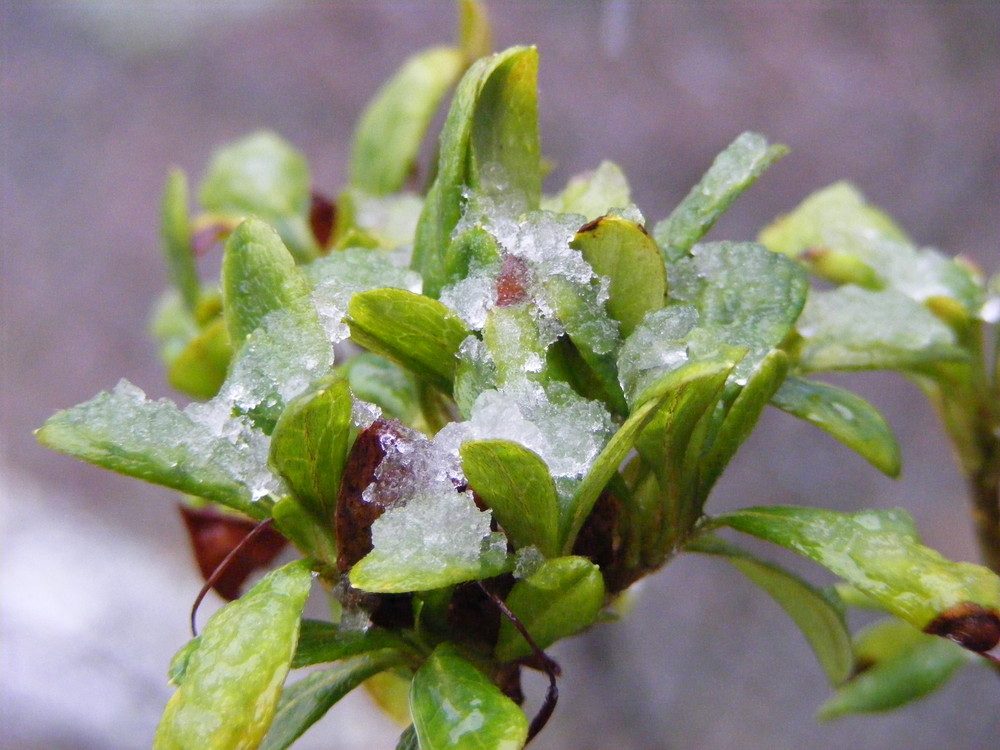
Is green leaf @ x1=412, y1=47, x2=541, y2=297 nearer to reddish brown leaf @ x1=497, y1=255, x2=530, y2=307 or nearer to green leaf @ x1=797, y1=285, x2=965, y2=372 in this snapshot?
reddish brown leaf @ x1=497, y1=255, x2=530, y2=307

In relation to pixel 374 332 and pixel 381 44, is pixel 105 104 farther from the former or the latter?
pixel 374 332

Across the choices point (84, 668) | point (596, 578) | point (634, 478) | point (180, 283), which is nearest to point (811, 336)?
point (634, 478)

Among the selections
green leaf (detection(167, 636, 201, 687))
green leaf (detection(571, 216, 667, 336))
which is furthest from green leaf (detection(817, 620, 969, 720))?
green leaf (detection(167, 636, 201, 687))

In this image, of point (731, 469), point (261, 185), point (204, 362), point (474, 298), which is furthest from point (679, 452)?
point (731, 469)

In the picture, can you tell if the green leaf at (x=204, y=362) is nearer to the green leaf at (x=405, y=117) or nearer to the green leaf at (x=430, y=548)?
the green leaf at (x=405, y=117)

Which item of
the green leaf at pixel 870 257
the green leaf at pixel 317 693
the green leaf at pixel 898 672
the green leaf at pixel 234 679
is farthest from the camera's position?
the green leaf at pixel 898 672

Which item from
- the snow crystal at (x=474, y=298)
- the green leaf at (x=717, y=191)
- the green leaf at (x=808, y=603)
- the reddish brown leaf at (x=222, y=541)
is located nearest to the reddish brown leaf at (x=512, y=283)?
the snow crystal at (x=474, y=298)

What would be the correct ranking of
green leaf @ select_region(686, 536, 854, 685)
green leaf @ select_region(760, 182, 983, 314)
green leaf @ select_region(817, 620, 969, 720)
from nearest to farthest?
1. green leaf @ select_region(686, 536, 854, 685)
2. green leaf @ select_region(760, 182, 983, 314)
3. green leaf @ select_region(817, 620, 969, 720)
